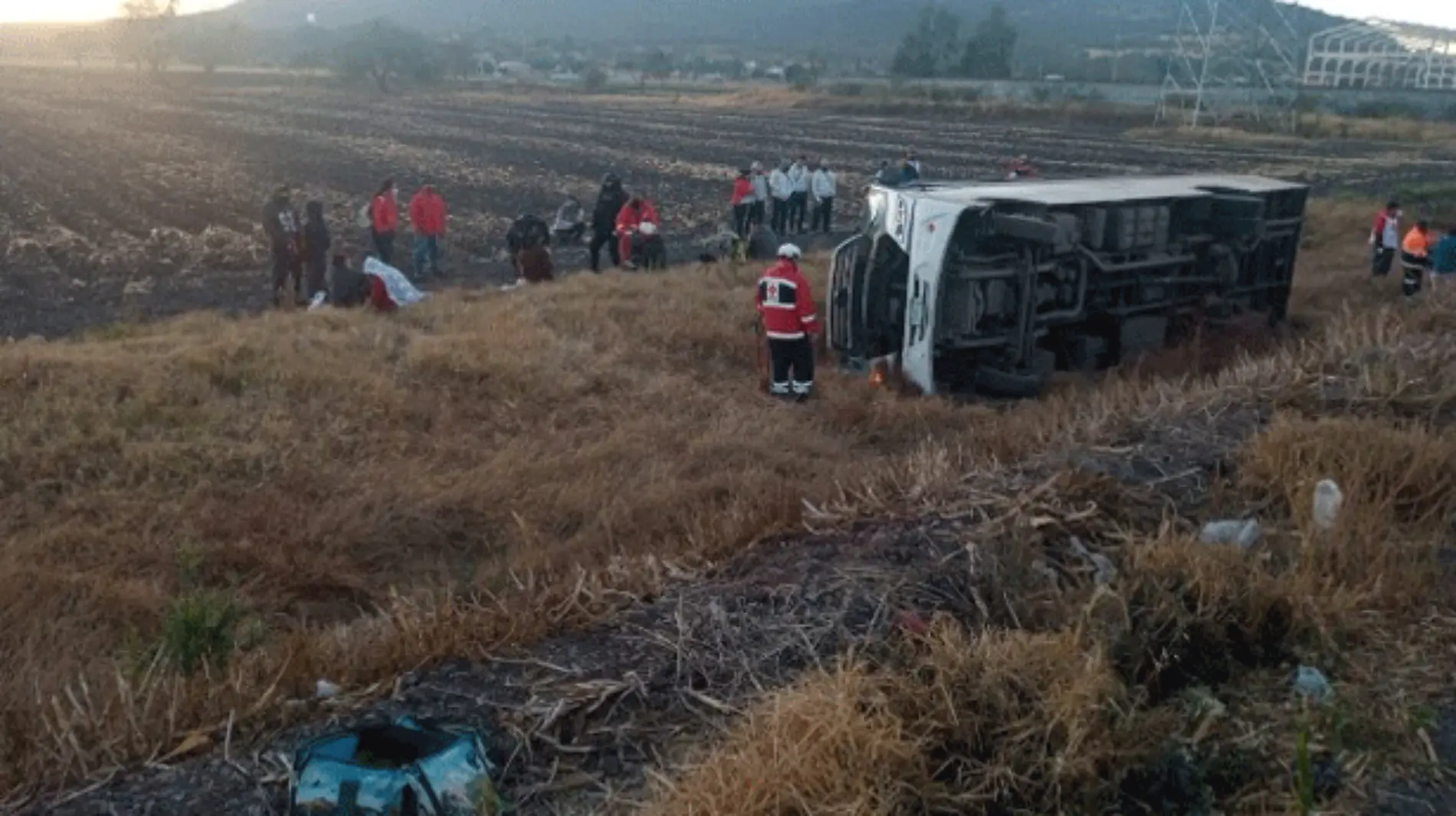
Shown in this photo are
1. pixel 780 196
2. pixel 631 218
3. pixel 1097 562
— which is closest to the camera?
pixel 1097 562

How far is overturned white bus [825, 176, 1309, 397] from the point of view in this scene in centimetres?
1091

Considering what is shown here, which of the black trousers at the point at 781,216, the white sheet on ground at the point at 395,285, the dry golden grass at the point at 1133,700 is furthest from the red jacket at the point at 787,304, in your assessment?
the black trousers at the point at 781,216

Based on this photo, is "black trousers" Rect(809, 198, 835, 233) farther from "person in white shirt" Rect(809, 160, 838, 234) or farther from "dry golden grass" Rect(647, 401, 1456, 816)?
"dry golden grass" Rect(647, 401, 1456, 816)

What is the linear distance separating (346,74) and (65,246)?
7799cm

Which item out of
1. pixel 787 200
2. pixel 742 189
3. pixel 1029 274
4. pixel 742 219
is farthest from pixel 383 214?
pixel 1029 274

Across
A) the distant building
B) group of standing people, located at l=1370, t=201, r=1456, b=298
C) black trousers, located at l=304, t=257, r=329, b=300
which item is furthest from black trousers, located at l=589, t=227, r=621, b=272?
the distant building

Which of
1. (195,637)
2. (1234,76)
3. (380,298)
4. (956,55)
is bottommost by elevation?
(956,55)

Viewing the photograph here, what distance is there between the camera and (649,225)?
17.7m

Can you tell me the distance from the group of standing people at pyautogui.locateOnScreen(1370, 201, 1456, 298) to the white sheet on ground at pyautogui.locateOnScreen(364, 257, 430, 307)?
1074 centimetres

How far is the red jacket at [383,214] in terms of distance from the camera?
57.2 ft

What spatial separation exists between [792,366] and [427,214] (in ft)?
28.3

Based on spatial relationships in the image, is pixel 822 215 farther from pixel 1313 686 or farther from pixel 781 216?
pixel 1313 686

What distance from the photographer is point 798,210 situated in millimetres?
23750

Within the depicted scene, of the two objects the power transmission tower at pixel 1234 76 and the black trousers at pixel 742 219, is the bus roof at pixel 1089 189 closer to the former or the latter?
the black trousers at pixel 742 219
